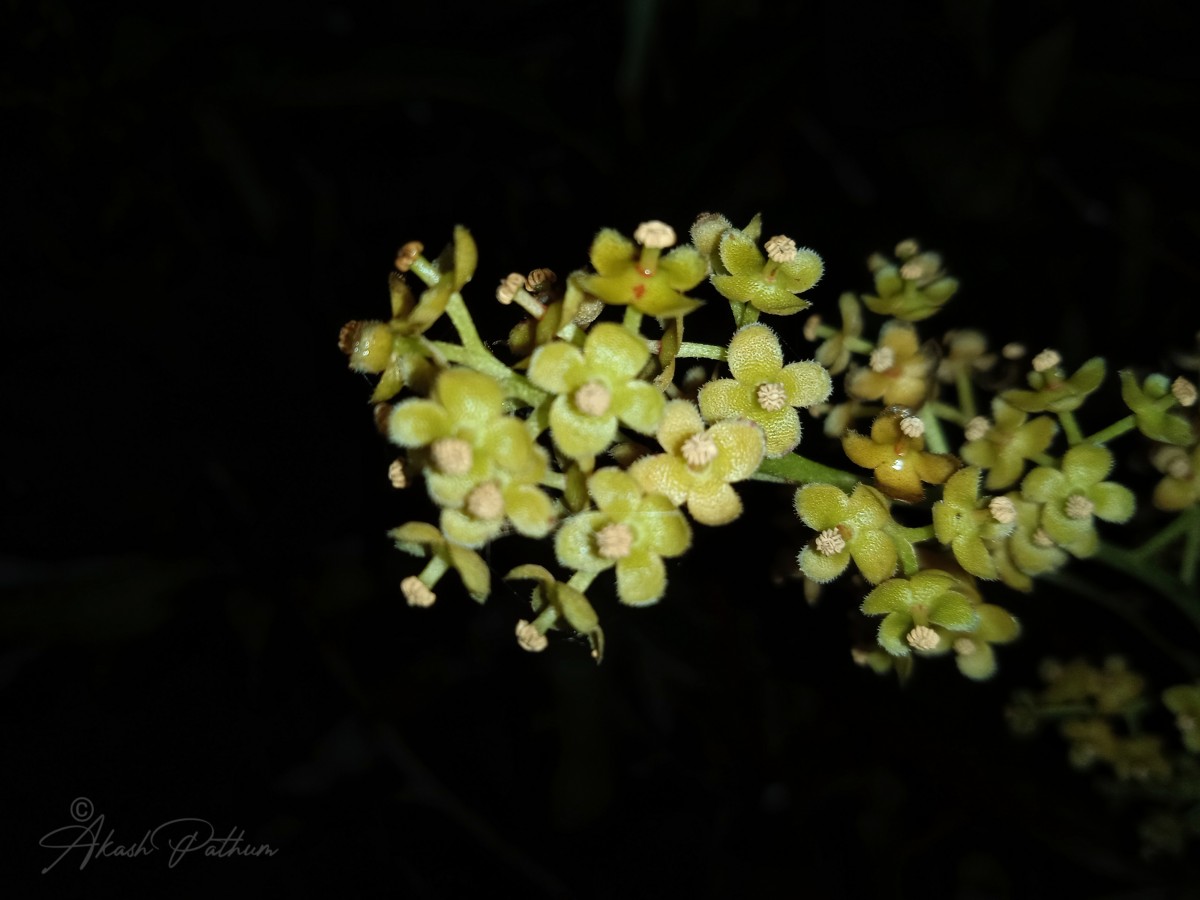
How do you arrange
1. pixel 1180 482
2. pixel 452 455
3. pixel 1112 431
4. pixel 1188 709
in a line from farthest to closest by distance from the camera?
pixel 1188 709 < pixel 1180 482 < pixel 1112 431 < pixel 452 455

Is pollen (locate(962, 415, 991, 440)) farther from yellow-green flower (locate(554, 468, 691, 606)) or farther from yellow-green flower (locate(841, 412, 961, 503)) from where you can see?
yellow-green flower (locate(554, 468, 691, 606))

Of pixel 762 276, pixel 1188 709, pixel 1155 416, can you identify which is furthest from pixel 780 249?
pixel 1188 709

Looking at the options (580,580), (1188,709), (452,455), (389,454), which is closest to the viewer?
(452,455)

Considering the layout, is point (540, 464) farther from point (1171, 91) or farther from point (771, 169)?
point (1171, 91)

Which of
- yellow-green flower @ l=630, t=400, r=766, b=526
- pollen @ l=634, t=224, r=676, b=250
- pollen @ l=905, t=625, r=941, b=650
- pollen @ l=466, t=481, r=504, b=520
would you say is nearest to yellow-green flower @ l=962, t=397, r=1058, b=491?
pollen @ l=905, t=625, r=941, b=650

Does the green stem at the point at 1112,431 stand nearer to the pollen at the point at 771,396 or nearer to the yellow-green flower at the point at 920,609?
the yellow-green flower at the point at 920,609

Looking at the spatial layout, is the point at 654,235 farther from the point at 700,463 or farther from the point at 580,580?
the point at 580,580
